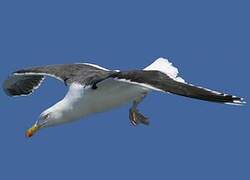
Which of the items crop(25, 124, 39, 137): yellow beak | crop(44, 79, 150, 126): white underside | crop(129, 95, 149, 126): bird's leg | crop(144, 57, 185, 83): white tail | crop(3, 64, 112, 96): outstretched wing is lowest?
crop(25, 124, 39, 137): yellow beak

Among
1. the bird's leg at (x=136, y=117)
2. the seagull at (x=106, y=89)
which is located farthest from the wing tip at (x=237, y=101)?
the bird's leg at (x=136, y=117)

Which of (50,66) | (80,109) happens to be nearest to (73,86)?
(80,109)

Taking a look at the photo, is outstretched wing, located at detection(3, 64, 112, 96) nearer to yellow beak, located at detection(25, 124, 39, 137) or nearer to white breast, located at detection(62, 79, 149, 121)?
white breast, located at detection(62, 79, 149, 121)

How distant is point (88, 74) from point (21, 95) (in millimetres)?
2597

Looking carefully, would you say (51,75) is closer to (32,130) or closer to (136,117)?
(32,130)

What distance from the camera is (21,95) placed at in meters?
18.2

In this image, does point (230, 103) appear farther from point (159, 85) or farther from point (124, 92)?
point (124, 92)

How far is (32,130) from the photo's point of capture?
15.7 metres

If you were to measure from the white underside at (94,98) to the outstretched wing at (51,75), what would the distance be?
0.17 meters

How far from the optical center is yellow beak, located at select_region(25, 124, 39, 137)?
15.7 m

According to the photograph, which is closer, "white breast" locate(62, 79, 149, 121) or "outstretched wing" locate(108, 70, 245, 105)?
"outstretched wing" locate(108, 70, 245, 105)

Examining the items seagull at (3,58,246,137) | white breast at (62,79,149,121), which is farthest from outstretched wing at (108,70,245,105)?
white breast at (62,79,149,121)

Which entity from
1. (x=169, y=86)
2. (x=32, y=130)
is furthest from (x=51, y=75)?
(x=169, y=86)

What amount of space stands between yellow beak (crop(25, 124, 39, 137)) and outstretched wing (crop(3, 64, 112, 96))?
93cm
